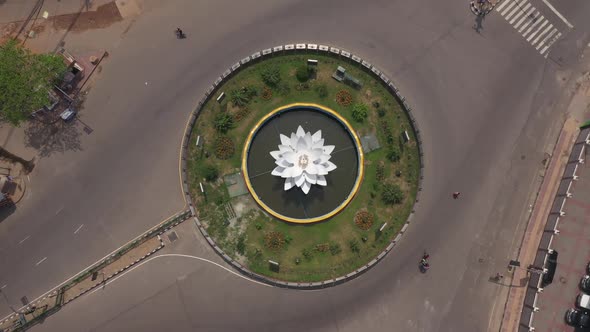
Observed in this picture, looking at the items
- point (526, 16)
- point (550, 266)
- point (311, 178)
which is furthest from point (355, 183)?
point (526, 16)

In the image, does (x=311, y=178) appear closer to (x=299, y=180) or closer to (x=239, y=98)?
(x=299, y=180)

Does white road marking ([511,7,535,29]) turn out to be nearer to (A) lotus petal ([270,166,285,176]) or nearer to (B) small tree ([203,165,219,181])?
(A) lotus petal ([270,166,285,176])

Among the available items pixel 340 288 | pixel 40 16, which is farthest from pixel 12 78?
pixel 340 288

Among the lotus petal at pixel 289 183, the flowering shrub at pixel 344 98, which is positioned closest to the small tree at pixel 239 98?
the lotus petal at pixel 289 183

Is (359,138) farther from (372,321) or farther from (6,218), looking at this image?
(6,218)

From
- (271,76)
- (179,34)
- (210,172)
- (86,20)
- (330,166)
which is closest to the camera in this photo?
(330,166)
